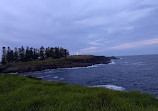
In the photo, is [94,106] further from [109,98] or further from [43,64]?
[43,64]

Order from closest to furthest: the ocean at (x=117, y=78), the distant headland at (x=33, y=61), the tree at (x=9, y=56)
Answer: the ocean at (x=117, y=78), the distant headland at (x=33, y=61), the tree at (x=9, y=56)

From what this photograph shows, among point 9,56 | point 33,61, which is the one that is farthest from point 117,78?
point 9,56

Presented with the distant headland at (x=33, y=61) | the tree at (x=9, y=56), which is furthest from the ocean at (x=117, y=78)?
the tree at (x=9, y=56)

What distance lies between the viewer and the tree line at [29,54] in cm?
9093

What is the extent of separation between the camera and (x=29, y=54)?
3829 inches

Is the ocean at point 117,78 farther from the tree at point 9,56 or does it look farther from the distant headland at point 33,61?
the tree at point 9,56

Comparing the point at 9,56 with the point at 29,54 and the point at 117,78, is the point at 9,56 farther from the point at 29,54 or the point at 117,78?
the point at 117,78

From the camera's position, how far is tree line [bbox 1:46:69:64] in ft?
298

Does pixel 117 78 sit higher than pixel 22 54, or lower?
lower

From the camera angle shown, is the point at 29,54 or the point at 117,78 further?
the point at 29,54

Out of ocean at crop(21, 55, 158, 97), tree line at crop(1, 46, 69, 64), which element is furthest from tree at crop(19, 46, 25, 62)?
ocean at crop(21, 55, 158, 97)

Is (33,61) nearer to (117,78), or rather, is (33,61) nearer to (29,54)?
(29,54)

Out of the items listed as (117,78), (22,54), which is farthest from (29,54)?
(117,78)

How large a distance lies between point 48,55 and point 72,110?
347ft
